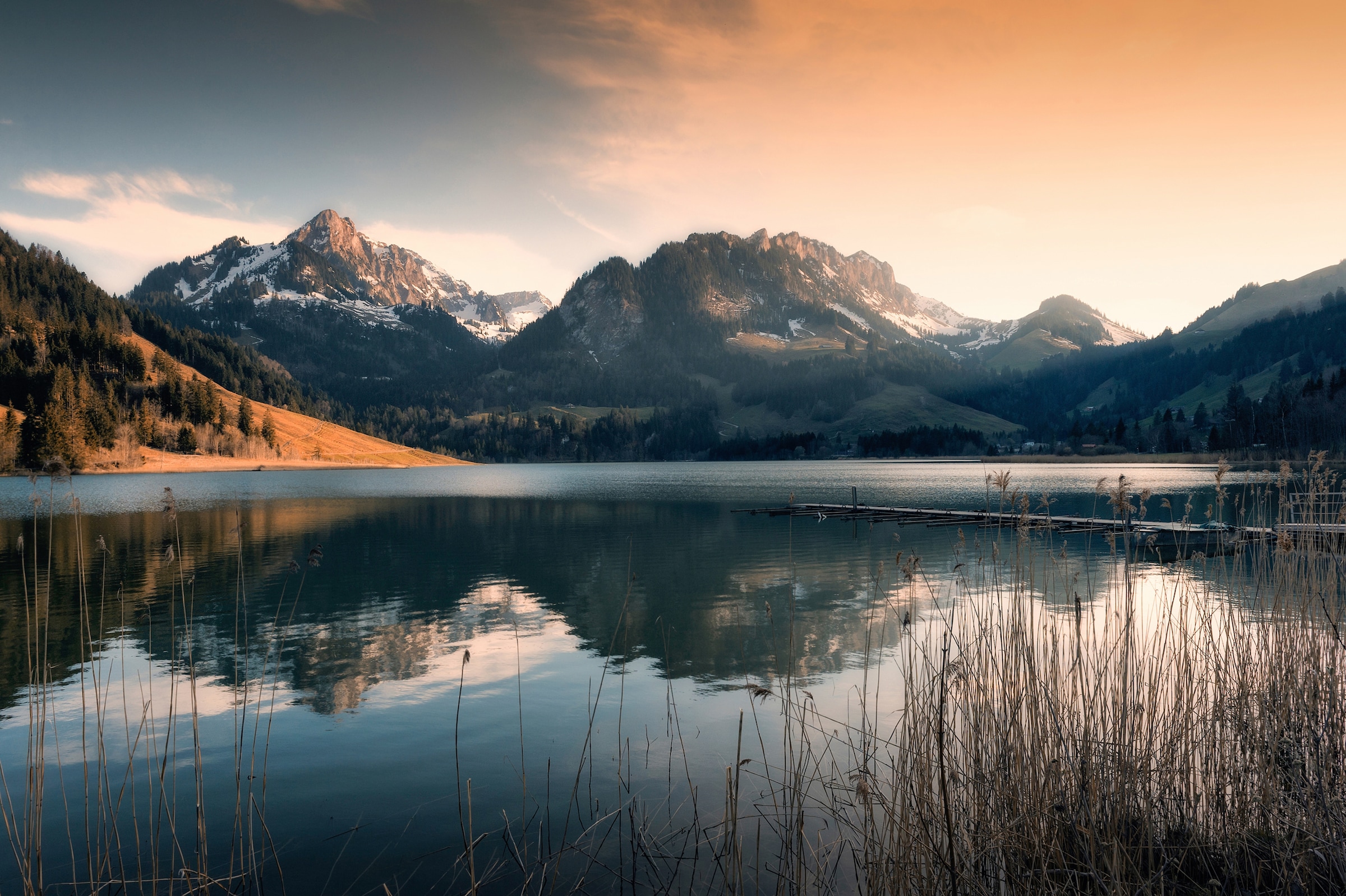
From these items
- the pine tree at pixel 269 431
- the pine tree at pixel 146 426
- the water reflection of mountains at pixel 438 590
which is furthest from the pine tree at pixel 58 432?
the water reflection of mountains at pixel 438 590

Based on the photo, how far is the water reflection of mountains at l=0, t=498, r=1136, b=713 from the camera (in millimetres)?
17125

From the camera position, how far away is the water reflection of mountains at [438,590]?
17.1 metres

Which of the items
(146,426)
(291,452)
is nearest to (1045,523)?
(146,426)

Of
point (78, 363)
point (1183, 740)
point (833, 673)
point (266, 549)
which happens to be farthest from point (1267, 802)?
point (78, 363)

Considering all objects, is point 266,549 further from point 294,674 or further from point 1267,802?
point 1267,802

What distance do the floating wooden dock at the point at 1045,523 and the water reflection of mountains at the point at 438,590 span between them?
3.48 metres

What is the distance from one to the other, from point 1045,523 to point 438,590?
99.7 feet

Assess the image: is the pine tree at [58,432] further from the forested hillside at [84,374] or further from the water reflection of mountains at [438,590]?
the water reflection of mountains at [438,590]

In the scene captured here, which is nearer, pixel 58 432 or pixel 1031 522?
pixel 1031 522

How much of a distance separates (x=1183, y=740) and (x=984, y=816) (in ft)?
7.33

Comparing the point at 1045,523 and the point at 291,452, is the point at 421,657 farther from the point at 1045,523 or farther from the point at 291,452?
the point at 291,452

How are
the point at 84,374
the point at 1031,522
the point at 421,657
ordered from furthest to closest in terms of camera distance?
the point at 84,374
the point at 1031,522
the point at 421,657

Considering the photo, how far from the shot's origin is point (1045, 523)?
3653 centimetres

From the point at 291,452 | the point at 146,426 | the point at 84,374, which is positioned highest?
the point at 84,374
